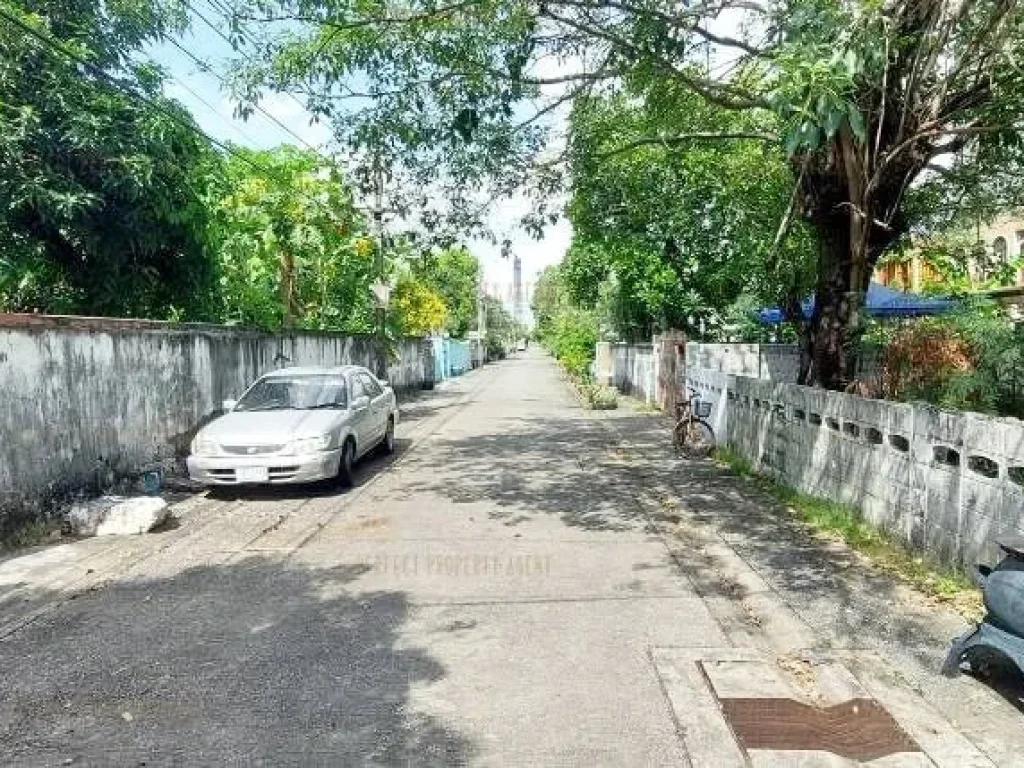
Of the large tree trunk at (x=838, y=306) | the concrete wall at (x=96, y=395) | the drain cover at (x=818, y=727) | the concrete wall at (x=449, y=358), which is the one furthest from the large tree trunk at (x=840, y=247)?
the concrete wall at (x=449, y=358)

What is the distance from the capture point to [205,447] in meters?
9.59

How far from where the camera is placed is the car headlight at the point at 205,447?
952 cm

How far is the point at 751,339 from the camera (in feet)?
63.2

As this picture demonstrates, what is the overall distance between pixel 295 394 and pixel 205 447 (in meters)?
1.72

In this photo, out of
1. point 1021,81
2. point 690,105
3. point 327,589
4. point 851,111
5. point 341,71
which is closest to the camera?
point 851,111

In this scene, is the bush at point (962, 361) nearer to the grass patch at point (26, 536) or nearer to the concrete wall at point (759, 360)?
the concrete wall at point (759, 360)

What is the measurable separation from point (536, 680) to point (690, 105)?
8.79 m

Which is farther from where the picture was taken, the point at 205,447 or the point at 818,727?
the point at 205,447

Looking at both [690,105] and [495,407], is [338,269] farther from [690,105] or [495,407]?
[690,105]

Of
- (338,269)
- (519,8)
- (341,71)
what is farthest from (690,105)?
(338,269)

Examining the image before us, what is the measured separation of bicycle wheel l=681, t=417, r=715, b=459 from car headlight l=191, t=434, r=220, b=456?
6.97 metres

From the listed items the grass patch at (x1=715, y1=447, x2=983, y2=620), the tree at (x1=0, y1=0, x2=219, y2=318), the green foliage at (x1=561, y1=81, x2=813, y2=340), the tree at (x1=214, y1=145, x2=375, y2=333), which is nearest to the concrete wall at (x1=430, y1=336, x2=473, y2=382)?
the green foliage at (x1=561, y1=81, x2=813, y2=340)

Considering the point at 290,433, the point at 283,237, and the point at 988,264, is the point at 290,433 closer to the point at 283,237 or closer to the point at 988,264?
the point at 283,237

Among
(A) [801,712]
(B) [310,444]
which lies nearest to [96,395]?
(B) [310,444]
